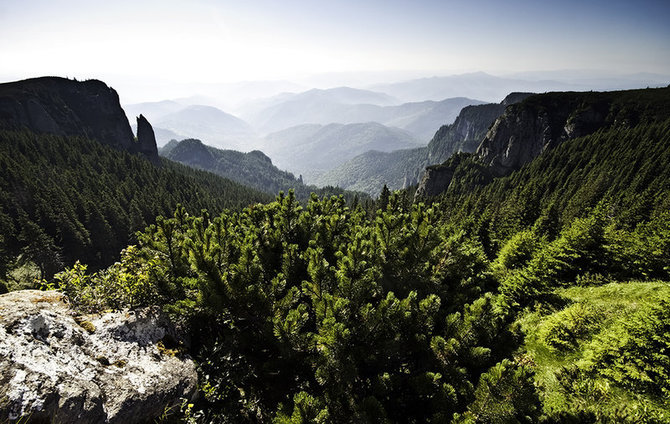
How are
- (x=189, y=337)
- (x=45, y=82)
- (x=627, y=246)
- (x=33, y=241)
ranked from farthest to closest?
(x=45, y=82), (x=33, y=241), (x=627, y=246), (x=189, y=337)

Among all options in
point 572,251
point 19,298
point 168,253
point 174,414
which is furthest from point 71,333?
point 572,251

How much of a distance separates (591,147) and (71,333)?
193298 millimetres

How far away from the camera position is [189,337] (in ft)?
36.4

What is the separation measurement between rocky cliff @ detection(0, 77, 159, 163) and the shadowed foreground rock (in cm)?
21730

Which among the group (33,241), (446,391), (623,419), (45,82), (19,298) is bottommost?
(33,241)

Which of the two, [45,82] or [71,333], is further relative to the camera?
[45,82]

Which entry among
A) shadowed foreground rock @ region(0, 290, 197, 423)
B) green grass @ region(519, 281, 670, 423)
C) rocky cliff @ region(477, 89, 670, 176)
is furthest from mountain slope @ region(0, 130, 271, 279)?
rocky cliff @ region(477, 89, 670, 176)

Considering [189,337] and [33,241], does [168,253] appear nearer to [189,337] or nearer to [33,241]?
[189,337]

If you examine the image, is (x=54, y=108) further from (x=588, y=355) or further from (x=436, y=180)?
(x=588, y=355)

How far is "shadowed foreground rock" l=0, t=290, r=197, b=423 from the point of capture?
5883 mm

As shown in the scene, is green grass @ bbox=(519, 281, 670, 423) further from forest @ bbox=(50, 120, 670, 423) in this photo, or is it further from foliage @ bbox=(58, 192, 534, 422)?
foliage @ bbox=(58, 192, 534, 422)

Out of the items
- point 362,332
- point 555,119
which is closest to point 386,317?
point 362,332

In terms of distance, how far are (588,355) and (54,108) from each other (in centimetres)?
26687

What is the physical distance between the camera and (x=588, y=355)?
44.3ft
